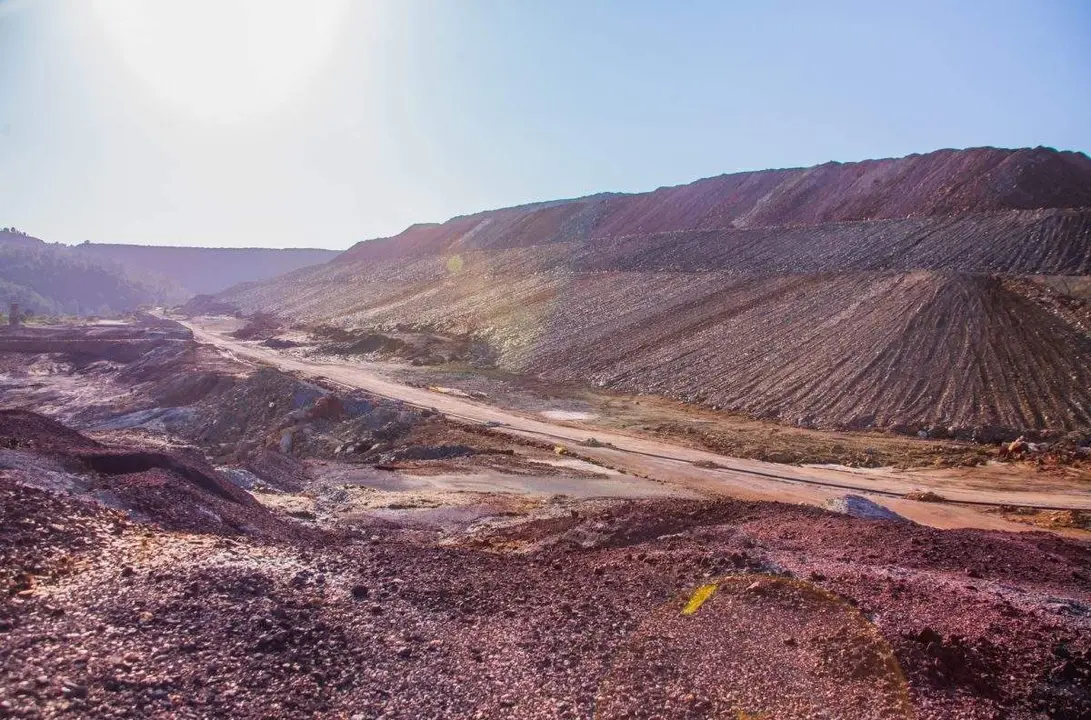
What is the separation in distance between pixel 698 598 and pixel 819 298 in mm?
32694

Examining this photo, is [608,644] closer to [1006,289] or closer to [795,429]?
[795,429]

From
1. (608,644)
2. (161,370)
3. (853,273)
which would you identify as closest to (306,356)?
(161,370)

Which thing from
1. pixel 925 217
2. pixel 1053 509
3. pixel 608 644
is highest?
pixel 925 217

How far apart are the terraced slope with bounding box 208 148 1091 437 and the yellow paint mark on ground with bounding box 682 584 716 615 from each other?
19127 mm

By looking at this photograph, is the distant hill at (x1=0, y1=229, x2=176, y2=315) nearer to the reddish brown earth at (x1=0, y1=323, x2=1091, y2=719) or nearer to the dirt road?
the dirt road

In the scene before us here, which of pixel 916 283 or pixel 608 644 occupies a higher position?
pixel 916 283

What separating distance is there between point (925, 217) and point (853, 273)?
9.39m

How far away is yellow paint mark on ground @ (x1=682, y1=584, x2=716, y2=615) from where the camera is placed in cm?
827

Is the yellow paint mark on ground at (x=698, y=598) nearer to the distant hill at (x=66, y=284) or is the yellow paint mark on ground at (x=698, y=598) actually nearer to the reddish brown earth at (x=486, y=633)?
the reddish brown earth at (x=486, y=633)

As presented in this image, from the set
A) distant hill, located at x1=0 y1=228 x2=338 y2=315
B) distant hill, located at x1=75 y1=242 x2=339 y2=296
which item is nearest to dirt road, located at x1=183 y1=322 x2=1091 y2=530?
distant hill, located at x1=0 y1=228 x2=338 y2=315

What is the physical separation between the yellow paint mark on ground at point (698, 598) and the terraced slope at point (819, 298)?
19127 mm

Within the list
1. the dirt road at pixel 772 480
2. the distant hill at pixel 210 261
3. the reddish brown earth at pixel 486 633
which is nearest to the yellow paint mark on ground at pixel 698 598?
the reddish brown earth at pixel 486 633

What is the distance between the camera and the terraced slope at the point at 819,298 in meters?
27.7

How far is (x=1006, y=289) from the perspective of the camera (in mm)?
33281
